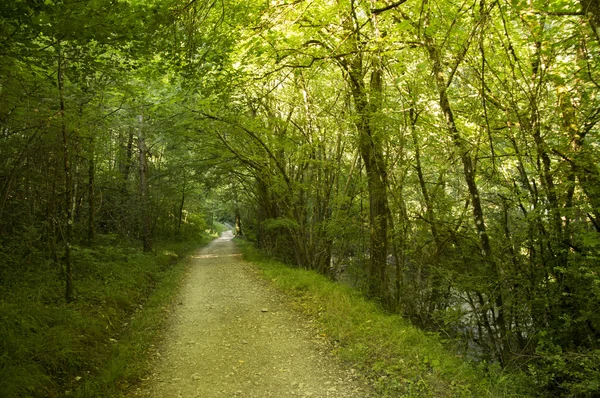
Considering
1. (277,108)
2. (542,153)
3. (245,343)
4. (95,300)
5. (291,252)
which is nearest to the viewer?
(542,153)

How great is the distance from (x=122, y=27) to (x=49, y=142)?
12.9 feet

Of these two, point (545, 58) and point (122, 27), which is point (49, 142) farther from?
point (545, 58)

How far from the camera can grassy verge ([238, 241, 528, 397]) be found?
3916 mm

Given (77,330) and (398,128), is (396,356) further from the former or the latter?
(398,128)

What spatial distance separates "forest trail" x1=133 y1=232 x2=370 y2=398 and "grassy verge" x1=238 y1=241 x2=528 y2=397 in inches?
10.7

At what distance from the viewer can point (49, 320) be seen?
538cm

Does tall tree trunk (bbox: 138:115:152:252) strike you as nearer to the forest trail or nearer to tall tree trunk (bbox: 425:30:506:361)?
the forest trail

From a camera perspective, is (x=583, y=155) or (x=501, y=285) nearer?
(x=583, y=155)

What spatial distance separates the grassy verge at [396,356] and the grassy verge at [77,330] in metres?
2.86

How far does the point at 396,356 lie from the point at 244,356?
209 centimetres

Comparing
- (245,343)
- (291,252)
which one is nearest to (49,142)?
(245,343)

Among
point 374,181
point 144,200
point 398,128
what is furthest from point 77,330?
point 144,200

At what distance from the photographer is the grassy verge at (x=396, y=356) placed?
3.92 metres

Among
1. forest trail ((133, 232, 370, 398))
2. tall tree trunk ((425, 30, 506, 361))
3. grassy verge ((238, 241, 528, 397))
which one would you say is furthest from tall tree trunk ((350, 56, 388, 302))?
forest trail ((133, 232, 370, 398))
